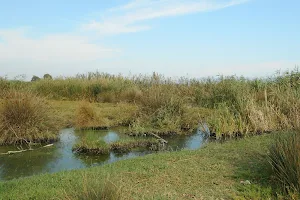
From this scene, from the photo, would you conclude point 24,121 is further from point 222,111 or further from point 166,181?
point 222,111

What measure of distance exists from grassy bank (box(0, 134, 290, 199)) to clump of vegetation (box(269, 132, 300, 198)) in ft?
0.59

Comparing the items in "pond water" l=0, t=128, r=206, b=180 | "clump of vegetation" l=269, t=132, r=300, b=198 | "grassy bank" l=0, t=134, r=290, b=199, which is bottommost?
"pond water" l=0, t=128, r=206, b=180

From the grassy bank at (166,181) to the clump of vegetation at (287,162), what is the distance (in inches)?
7.0

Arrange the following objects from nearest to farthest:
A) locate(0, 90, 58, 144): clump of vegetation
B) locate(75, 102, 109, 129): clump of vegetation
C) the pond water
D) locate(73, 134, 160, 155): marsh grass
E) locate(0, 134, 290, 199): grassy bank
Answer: locate(0, 134, 290, 199): grassy bank → the pond water → locate(73, 134, 160, 155): marsh grass → locate(0, 90, 58, 144): clump of vegetation → locate(75, 102, 109, 129): clump of vegetation

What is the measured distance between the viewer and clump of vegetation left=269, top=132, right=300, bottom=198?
13.5 feet

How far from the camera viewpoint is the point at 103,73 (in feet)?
69.4

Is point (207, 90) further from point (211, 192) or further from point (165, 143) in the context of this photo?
point (211, 192)

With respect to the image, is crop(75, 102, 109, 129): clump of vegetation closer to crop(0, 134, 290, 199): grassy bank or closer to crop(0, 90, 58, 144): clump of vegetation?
crop(0, 90, 58, 144): clump of vegetation

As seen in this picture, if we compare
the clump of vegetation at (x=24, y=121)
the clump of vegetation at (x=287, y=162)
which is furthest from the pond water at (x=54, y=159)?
the clump of vegetation at (x=287, y=162)

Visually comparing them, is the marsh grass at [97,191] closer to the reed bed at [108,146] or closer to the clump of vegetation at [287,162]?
the clump of vegetation at [287,162]

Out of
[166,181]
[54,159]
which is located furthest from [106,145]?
[166,181]

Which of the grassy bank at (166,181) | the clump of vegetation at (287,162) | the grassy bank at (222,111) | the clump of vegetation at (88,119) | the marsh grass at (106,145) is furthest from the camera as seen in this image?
the clump of vegetation at (88,119)

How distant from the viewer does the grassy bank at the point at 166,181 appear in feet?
12.8

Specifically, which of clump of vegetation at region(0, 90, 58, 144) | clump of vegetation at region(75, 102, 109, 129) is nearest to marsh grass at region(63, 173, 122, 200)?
clump of vegetation at region(0, 90, 58, 144)
